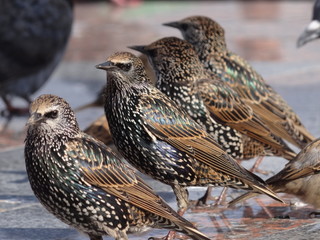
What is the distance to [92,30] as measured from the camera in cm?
1730

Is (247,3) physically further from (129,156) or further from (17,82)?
(129,156)

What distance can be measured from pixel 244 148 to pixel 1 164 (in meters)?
2.23

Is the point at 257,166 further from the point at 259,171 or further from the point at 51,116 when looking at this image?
the point at 51,116

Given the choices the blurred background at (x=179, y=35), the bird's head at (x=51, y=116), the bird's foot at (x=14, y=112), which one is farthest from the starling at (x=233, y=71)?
the bird's foot at (x=14, y=112)

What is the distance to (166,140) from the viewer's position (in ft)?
17.7

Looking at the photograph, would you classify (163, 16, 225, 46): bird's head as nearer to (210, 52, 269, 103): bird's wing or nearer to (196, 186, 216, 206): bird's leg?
(210, 52, 269, 103): bird's wing

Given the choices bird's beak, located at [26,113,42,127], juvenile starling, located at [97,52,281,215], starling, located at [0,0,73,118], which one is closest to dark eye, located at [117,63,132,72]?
juvenile starling, located at [97,52,281,215]

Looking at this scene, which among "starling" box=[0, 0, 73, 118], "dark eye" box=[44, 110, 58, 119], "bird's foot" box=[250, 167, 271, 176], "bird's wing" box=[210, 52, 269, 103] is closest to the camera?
"dark eye" box=[44, 110, 58, 119]

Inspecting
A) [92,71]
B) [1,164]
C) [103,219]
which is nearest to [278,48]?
[92,71]

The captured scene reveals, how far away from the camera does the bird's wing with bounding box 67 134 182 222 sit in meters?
4.79

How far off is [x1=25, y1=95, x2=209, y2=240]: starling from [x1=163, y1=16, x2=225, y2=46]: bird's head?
2074mm

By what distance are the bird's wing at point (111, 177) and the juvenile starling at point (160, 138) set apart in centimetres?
35

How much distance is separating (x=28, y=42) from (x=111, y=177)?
525cm

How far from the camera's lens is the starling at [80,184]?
A: 468cm
